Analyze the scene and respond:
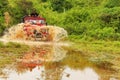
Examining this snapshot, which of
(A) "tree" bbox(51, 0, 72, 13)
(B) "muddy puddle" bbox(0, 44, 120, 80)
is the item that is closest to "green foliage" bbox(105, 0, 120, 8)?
(A) "tree" bbox(51, 0, 72, 13)

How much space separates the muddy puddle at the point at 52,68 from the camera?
12.6 metres

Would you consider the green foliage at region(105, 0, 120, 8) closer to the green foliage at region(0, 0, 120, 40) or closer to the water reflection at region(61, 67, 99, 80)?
the green foliage at region(0, 0, 120, 40)

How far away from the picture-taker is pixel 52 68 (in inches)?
556

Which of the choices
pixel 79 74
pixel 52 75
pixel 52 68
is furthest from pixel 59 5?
pixel 52 75

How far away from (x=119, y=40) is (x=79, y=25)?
424cm

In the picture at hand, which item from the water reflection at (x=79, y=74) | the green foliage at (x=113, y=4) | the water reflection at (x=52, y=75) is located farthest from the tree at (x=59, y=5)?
the water reflection at (x=52, y=75)

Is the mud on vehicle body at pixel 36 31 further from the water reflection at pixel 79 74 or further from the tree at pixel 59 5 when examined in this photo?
the water reflection at pixel 79 74

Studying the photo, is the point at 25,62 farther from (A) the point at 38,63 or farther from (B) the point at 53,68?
(B) the point at 53,68

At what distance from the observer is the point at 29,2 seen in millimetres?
29516

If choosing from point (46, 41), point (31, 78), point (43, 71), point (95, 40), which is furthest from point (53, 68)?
point (95, 40)

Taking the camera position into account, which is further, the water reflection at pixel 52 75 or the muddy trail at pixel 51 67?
the muddy trail at pixel 51 67

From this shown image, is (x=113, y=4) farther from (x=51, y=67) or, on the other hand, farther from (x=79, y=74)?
(x=79, y=74)

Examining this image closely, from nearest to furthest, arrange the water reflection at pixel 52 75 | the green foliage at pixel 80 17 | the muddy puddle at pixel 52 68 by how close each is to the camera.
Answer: the water reflection at pixel 52 75 → the muddy puddle at pixel 52 68 → the green foliage at pixel 80 17

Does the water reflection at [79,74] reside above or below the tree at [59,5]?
above
